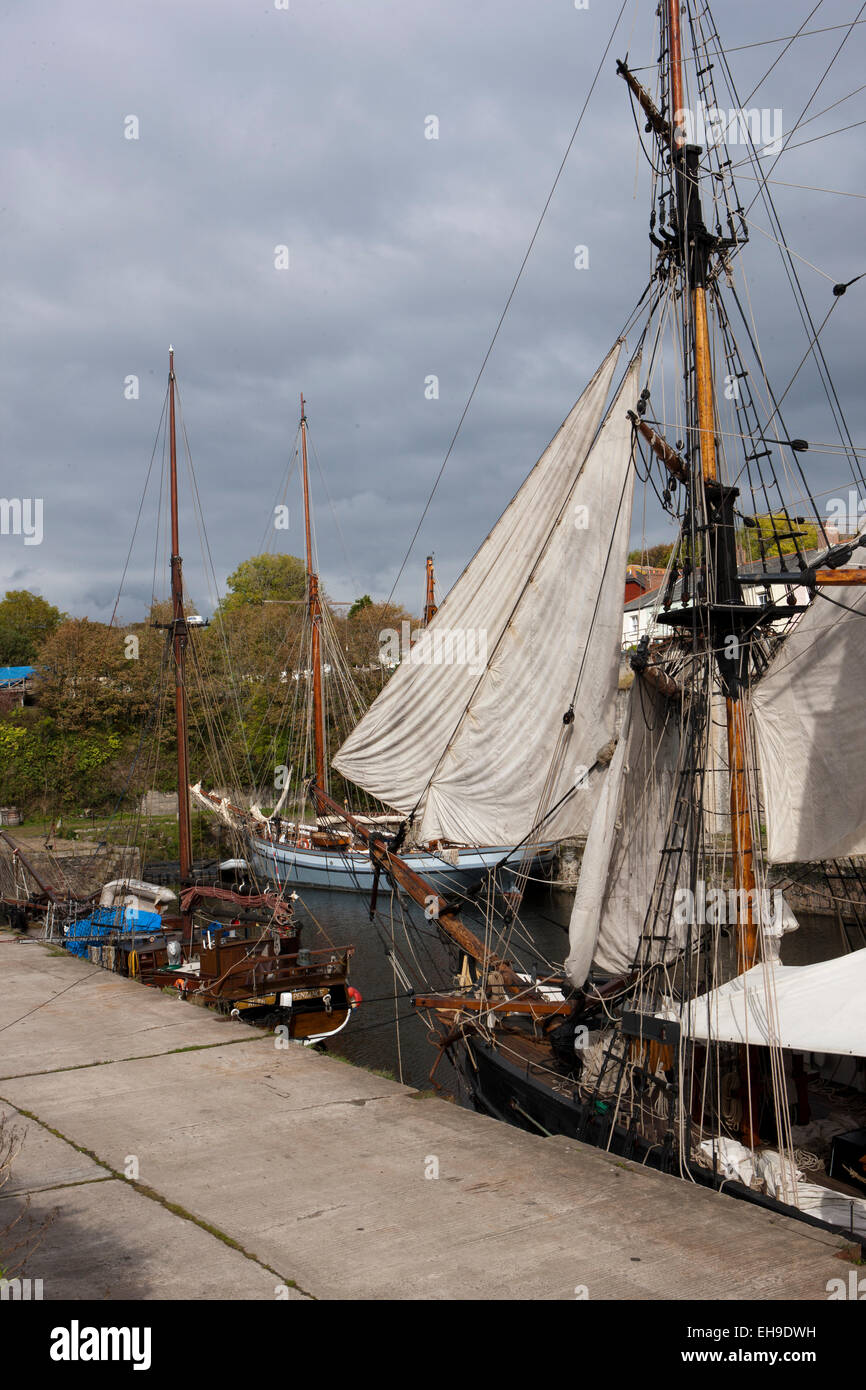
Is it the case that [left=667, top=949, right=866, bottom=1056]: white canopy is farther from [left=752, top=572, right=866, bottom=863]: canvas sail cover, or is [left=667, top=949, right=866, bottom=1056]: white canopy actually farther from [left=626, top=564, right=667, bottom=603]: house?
[left=626, top=564, right=667, bottom=603]: house

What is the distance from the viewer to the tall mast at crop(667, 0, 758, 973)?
1138cm

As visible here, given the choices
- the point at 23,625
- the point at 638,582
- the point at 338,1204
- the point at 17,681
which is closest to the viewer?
the point at 338,1204

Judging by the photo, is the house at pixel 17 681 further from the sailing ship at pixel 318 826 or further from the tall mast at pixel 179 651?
the tall mast at pixel 179 651

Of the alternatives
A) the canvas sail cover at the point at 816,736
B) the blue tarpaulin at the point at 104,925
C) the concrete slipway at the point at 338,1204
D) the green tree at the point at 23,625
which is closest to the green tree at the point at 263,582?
the green tree at the point at 23,625

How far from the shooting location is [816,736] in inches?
516

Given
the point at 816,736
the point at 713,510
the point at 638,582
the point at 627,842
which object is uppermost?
the point at 638,582

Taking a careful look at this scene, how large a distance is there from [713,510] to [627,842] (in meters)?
4.35

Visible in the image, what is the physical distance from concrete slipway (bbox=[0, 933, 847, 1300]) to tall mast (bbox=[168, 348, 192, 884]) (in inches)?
582

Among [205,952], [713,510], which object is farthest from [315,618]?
[713,510]

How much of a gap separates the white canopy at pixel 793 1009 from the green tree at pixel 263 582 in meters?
67.3

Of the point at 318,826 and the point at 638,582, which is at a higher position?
the point at 638,582

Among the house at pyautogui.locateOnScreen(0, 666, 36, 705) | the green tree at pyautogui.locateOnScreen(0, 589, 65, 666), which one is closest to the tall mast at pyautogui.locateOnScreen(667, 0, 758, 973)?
the house at pyautogui.locateOnScreen(0, 666, 36, 705)

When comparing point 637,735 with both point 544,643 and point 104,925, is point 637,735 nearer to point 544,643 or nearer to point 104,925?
point 544,643

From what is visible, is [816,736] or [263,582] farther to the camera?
[263,582]
